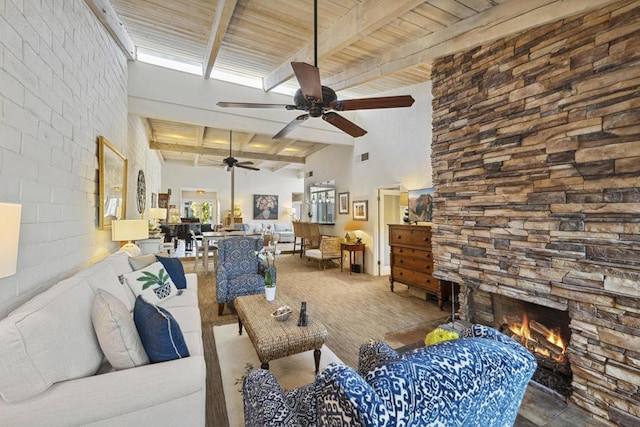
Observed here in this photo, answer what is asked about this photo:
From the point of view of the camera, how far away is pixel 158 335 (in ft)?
4.64

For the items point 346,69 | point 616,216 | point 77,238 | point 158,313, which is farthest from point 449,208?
point 77,238

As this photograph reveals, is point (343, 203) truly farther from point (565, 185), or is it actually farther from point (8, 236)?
point (8, 236)

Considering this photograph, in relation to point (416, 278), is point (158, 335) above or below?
above

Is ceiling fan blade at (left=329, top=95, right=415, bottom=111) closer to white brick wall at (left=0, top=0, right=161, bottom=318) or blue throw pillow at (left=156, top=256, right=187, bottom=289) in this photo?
A: white brick wall at (left=0, top=0, right=161, bottom=318)

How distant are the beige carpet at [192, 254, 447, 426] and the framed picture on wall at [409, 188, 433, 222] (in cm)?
127

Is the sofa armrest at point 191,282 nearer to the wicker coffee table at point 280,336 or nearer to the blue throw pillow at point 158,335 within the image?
the wicker coffee table at point 280,336

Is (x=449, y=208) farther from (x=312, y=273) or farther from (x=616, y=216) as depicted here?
(x=312, y=273)

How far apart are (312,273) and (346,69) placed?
407 centimetres

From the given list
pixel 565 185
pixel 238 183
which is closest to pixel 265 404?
pixel 565 185

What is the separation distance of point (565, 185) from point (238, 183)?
1116 cm

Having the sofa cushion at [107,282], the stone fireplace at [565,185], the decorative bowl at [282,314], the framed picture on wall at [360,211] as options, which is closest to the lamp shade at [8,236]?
the sofa cushion at [107,282]

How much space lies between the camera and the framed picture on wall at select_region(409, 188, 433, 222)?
4367mm

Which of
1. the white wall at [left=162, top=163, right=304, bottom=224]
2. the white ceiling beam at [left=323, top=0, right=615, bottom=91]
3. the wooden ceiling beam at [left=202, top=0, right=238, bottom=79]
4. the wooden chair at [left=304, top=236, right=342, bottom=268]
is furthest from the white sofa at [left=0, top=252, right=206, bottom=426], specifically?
the white wall at [left=162, top=163, right=304, bottom=224]

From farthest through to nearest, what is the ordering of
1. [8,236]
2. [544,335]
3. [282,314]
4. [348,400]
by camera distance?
[544,335] → [282,314] → [8,236] → [348,400]
